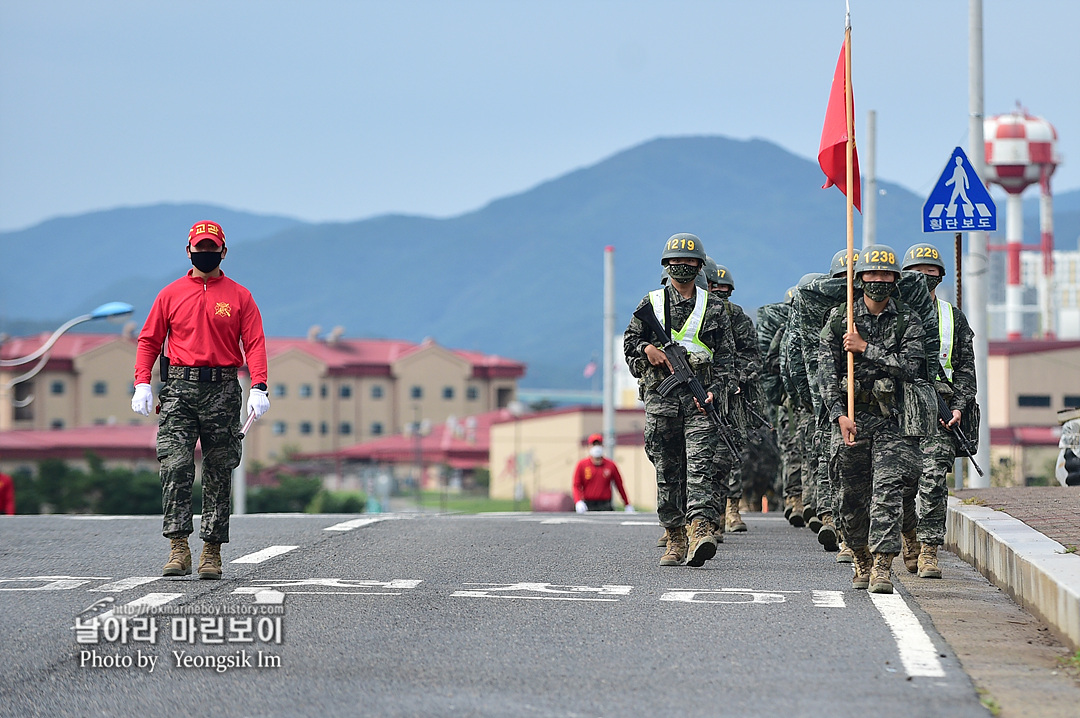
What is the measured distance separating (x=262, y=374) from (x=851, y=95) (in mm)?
4368

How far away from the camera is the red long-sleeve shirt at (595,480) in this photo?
1969cm

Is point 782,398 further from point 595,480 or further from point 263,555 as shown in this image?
point 263,555

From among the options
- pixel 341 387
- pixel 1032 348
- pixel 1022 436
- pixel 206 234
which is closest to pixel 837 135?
pixel 206 234

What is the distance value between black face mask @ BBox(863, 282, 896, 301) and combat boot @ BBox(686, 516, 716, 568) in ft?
6.91

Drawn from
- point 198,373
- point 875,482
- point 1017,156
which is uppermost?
point 1017,156

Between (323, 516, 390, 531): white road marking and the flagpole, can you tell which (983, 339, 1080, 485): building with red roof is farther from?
the flagpole

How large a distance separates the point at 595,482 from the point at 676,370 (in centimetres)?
891

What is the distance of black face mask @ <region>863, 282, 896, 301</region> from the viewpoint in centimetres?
943

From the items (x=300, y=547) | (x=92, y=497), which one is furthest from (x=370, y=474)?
(x=300, y=547)

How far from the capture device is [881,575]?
30.7 feet

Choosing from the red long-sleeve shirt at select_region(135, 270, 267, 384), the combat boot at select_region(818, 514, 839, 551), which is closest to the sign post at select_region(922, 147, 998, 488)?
the combat boot at select_region(818, 514, 839, 551)

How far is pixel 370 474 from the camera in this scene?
10994 centimetres

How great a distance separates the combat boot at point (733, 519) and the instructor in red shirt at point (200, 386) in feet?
19.1

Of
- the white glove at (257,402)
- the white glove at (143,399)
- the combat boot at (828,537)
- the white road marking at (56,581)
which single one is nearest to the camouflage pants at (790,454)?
the combat boot at (828,537)
